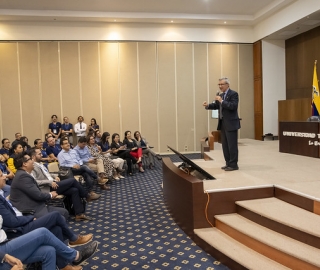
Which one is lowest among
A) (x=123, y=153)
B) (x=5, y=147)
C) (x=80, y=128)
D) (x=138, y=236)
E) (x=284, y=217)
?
(x=138, y=236)

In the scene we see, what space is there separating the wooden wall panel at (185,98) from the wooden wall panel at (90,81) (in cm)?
272

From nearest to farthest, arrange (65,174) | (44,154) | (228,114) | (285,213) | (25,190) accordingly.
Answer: (285,213), (25,190), (228,114), (65,174), (44,154)

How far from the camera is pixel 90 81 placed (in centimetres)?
1005

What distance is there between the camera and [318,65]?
9.08 m

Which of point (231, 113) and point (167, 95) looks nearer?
point (231, 113)

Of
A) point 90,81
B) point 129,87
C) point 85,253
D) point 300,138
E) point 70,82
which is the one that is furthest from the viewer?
point 129,87

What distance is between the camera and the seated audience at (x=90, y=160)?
562 centimetres

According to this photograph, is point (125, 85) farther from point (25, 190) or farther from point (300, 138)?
point (25, 190)

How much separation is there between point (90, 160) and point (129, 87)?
499 cm

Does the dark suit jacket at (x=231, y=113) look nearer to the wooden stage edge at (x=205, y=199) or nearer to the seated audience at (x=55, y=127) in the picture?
the wooden stage edge at (x=205, y=199)

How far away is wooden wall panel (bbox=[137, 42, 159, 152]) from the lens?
10.3 metres

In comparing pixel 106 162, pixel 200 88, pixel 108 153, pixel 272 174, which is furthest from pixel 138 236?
pixel 200 88

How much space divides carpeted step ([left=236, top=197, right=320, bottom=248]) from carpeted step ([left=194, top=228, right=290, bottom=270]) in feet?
1.00

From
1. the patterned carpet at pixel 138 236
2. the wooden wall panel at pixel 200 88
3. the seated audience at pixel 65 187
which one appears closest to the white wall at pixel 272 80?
the wooden wall panel at pixel 200 88
